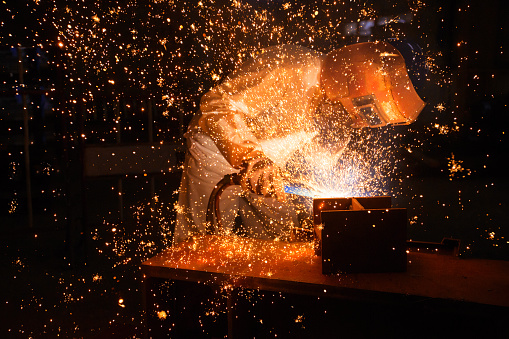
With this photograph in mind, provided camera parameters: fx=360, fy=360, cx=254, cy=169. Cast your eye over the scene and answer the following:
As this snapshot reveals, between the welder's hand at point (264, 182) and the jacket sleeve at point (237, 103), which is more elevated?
the jacket sleeve at point (237, 103)

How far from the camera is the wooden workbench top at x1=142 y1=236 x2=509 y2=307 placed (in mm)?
1188

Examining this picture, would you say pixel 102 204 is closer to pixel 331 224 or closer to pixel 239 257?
pixel 239 257

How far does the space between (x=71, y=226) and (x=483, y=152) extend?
9778 millimetres

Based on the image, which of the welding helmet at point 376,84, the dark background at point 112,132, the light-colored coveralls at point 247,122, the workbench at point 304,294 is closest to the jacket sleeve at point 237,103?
the light-colored coveralls at point 247,122

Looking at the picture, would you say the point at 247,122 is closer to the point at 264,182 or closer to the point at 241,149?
the point at 241,149

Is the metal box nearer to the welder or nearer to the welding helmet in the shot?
the welder

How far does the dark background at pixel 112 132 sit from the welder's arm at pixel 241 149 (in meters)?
1.30

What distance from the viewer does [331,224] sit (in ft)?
4.34

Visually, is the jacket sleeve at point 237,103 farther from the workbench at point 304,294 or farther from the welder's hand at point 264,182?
the workbench at point 304,294

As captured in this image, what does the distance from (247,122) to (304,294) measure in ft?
6.21

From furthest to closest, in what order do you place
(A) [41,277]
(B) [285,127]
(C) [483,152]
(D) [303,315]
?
(C) [483,152] < (A) [41,277] < (B) [285,127] < (D) [303,315]

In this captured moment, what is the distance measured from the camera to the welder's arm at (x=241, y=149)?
183 centimetres

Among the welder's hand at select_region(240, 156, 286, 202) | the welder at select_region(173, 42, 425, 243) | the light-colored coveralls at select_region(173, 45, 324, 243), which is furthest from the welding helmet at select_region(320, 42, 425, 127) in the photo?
the welder's hand at select_region(240, 156, 286, 202)

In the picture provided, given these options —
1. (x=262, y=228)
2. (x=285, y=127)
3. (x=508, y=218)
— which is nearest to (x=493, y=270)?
(x=285, y=127)
